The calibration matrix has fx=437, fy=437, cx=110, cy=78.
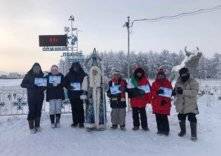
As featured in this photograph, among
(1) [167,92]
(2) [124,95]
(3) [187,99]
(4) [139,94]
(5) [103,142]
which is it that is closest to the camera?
(5) [103,142]

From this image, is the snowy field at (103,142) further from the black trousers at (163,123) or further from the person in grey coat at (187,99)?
the person in grey coat at (187,99)

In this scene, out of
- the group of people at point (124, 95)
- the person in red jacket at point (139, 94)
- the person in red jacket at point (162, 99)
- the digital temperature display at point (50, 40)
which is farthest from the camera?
the digital temperature display at point (50, 40)

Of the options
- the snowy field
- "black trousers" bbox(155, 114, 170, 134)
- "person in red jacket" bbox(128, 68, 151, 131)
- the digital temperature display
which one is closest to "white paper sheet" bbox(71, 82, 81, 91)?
the snowy field

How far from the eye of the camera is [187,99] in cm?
1048

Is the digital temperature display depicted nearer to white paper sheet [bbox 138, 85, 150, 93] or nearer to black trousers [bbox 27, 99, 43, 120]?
black trousers [bbox 27, 99, 43, 120]

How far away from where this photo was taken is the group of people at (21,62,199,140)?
34.5ft

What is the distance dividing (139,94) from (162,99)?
1.94 ft

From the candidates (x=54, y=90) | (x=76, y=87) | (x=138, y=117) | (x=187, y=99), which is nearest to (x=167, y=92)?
(x=187, y=99)

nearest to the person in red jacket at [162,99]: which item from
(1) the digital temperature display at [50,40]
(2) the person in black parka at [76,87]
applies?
(2) the person in black parka at [76,87]

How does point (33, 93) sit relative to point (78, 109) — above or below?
above

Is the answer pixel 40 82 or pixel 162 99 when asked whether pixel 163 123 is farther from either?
pixel 40 82

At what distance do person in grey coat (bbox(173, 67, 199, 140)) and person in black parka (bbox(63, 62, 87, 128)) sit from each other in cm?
241

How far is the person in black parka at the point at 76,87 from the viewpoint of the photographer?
36.6 feet

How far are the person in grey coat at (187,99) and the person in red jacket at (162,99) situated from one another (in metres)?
0.22
